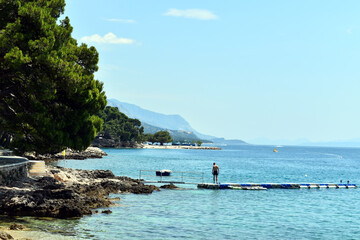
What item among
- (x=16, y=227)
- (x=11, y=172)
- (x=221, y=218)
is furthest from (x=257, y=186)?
(x=16, y=227)

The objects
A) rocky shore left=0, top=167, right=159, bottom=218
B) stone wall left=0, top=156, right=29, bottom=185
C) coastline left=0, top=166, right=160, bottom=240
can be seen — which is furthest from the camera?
stone wall left=0, top=156, right=29, bottom=185

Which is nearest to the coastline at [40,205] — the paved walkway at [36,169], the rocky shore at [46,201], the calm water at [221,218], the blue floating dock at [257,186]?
the rocky shore at [46,201]

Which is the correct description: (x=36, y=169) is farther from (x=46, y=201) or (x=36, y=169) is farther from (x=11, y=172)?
(x=46, y=201)

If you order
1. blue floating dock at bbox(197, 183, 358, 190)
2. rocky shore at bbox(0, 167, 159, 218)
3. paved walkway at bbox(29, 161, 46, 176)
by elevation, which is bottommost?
Result: blue floating dock at bbox(197, 183, 358, 190)

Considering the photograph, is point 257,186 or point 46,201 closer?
point 46,201

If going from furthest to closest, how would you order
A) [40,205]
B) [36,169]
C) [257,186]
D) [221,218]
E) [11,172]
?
[257,186], [36,169], [11,172], [221,218], [40,205]

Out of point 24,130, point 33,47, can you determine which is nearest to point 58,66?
point 33,47

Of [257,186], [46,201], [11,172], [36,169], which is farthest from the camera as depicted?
[257,186]

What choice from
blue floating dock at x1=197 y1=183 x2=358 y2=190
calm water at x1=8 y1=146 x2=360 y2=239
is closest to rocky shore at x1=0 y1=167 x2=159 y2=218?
calm water at x1=8 y1=146 x2=360 y2=239

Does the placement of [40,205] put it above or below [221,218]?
above

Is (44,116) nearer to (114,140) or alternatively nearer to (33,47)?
(33,47)

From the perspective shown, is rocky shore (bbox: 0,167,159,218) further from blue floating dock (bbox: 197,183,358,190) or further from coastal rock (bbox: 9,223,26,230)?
blue floating dock (bbox: 197,183,358,190)

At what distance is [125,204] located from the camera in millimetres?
29016

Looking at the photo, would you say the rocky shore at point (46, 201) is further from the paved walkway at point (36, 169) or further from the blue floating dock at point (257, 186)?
the blue floating dock at point (257, 186)
